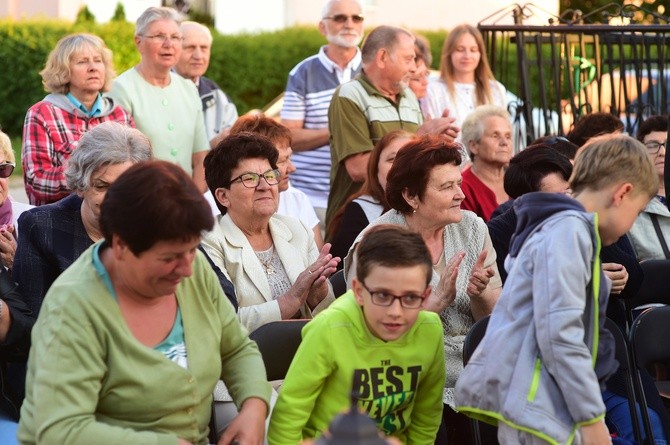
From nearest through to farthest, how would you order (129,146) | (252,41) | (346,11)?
(129,146), (346,11), (252,41)

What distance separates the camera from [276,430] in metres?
3.82

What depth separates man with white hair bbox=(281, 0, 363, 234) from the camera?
7.68 meters

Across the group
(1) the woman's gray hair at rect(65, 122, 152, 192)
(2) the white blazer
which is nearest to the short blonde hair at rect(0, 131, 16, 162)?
(1) the woman's gray hair at rect(65, 122, 152, 192)

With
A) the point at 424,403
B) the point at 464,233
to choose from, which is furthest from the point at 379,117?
the point at 424,403

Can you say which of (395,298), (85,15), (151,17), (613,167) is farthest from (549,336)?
(85,15)

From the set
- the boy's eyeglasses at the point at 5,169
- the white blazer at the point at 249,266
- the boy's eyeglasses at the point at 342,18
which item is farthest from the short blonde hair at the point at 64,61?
the boy's eyeglasses at the point at 342,18

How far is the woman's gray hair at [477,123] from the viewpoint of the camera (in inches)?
268

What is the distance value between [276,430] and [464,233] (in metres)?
1.55

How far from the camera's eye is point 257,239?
16.5 feet

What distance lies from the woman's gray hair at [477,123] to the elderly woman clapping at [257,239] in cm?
195

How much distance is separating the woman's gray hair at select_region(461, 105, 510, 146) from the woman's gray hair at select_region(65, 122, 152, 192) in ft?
9.06

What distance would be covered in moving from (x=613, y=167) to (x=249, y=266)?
1.68m

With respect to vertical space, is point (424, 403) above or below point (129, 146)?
below

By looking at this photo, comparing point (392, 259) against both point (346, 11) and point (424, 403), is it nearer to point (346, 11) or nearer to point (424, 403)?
point (424, 403)
